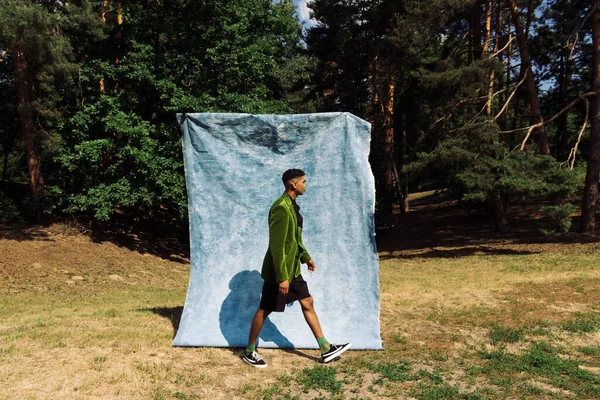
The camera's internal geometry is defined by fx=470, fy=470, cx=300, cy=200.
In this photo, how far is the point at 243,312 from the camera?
5.63m

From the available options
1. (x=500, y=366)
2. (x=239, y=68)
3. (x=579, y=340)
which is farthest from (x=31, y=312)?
(x=239, y=68)

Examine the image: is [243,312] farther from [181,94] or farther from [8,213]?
[8,213]

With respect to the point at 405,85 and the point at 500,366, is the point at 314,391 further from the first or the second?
the point at 405,85

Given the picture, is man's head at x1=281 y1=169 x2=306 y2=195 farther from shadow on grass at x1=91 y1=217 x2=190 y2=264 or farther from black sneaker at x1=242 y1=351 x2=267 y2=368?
shadow on grass at x1=91 y1=217 x2=190 y2=264

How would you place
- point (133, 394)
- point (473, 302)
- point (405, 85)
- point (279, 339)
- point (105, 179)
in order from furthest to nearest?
point (405, 85)
point (105, 179)
point (473, 302)
point (279, 339)
point (133, 394)

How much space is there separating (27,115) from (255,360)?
45.2 ft

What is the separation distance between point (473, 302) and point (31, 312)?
789cm

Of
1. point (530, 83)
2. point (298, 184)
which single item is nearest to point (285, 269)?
point (298, 184)

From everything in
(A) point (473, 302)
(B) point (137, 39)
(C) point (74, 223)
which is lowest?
(A) point (473, 302)

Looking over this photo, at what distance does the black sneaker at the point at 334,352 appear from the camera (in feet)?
16.2

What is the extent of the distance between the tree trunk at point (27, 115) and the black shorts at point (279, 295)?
13322 millimetres

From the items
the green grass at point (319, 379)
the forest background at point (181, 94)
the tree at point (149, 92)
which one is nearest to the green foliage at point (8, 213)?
the forest background at point (181, 94)

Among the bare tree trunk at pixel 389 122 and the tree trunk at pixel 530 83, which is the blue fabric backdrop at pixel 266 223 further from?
the bare tree trunk at pixel 389 122

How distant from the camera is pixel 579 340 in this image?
19.4 feet
